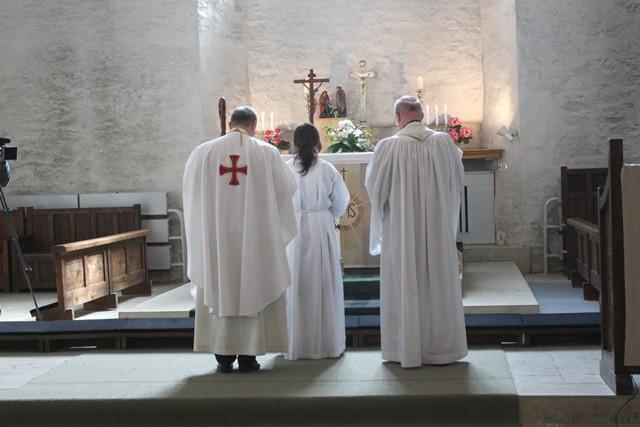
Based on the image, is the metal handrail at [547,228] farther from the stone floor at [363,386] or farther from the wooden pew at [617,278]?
the wooden pew at [617,278]

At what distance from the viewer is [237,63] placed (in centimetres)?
1166

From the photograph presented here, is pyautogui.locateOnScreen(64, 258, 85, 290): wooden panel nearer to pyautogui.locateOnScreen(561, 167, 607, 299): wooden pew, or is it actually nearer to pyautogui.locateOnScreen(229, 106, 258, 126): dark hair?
pyautogui.locateOnScreen(229, 106, 258, 126): dark hair

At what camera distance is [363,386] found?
5.08 m

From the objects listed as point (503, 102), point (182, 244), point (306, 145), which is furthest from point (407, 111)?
point (182, 244)

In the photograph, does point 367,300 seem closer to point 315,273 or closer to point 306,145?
point 315,273

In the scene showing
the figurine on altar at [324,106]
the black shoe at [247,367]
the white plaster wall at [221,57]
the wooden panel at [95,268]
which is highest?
the white plaster wall at [221,57]

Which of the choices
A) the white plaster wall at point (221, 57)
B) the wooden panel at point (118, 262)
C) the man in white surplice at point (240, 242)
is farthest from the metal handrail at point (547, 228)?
the man in white surplice at point (240, 242)

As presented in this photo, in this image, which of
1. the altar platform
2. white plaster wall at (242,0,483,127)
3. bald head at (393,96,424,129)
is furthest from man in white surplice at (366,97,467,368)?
white plaster wall at (242,0,483,127)

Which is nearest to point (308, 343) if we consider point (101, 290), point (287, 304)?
point (287, 304)

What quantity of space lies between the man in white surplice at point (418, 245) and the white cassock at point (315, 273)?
1.39ft

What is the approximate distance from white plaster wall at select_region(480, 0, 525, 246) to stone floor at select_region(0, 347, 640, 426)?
449 cm

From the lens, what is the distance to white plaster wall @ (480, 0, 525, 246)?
34.1 ft

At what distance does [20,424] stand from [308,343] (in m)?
1.97

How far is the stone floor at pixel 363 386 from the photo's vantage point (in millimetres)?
4812
